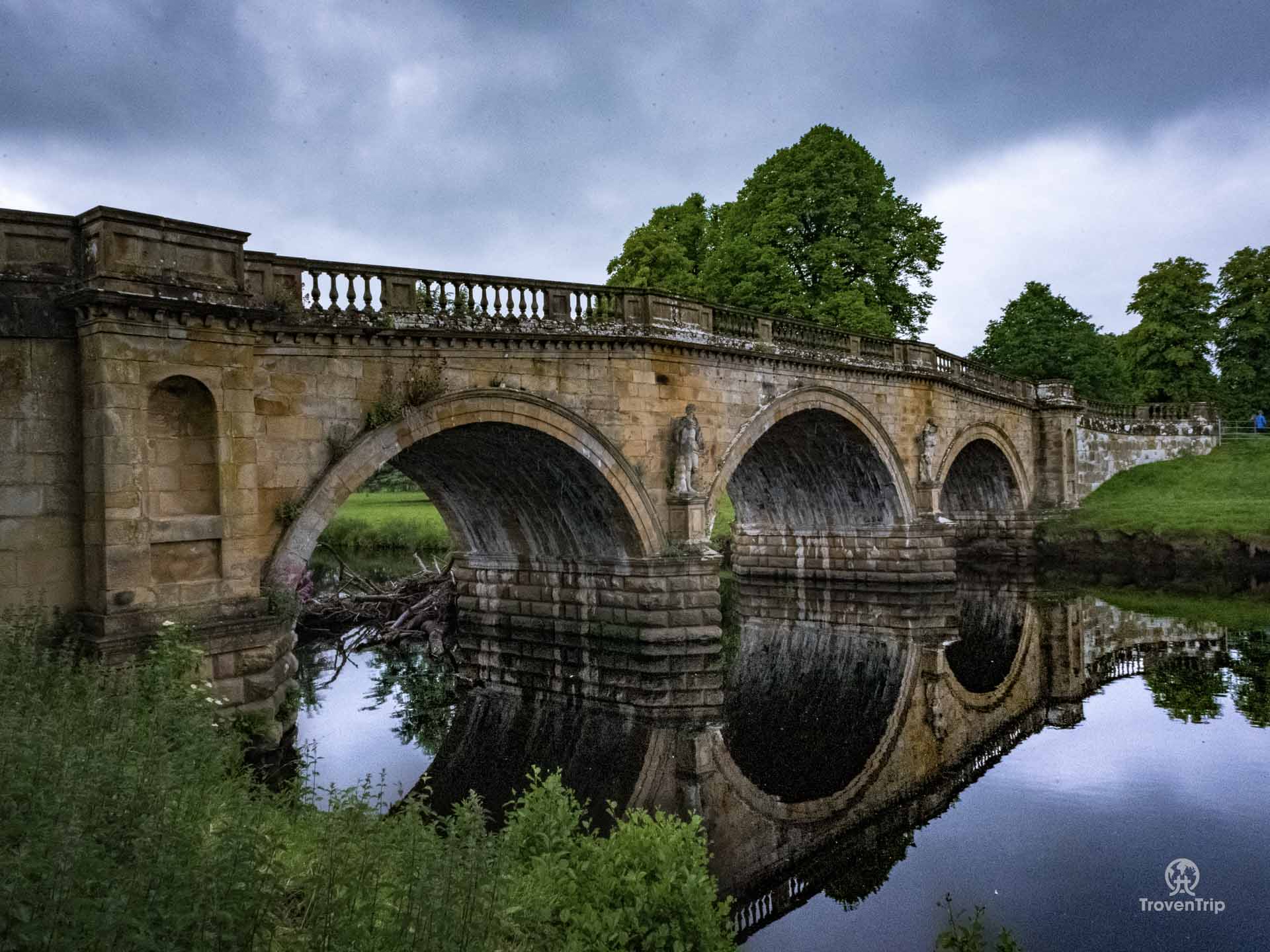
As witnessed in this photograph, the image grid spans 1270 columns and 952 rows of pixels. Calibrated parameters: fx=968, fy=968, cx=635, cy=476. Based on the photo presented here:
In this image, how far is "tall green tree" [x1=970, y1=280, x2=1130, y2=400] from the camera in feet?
133

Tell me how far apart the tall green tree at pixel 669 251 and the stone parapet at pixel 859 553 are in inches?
331

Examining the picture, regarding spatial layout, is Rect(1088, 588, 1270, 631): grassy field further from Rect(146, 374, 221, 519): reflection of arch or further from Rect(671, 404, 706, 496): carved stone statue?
Rect(146, 374, 221, 519): reflection of arch

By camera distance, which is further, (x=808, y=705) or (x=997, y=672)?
(x=997, y=672)

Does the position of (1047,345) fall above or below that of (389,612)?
above

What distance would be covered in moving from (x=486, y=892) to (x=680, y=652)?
11602mm

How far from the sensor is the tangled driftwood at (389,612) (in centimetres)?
2006

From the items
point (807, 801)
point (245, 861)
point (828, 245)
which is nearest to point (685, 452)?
point (807, 801)

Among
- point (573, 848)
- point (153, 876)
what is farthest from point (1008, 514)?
point (153, 876)

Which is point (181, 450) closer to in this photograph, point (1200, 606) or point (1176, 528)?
point (1200, 606)

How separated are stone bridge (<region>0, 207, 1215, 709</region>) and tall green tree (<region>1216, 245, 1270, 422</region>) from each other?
16593 mm

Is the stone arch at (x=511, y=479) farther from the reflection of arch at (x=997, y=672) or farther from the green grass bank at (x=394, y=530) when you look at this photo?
the green grass bank at (x=394, y=530)

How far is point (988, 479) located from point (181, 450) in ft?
85.5

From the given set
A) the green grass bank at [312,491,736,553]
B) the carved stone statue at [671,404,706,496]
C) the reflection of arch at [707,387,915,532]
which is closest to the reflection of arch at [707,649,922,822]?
the carved stone statue at [671,404,706,496]

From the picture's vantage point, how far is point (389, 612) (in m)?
21.1
